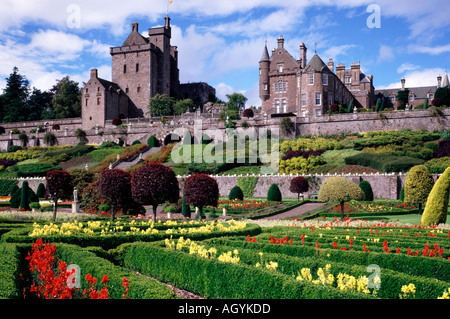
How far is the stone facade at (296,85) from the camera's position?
5762 centimetres

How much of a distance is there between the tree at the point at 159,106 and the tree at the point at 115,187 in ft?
161

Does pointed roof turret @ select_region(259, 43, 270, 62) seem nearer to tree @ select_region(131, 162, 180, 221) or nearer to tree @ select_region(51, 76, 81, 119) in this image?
tree @ select_region(51, 76, 81, 119)

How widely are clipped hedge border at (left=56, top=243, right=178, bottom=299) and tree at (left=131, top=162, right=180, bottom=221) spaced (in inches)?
377

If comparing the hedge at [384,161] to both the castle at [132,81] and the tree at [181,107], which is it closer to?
the tree at [181,107]

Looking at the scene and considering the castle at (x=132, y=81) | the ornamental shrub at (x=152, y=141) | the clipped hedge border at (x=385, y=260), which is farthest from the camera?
the castle at (x=132, y=81)

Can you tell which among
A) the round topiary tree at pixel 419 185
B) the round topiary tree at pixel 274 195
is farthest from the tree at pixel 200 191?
the round topiary tree at pixel 274 195

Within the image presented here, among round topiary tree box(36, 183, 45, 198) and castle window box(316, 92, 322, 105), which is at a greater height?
castle window box(316, 92, 322, 105)

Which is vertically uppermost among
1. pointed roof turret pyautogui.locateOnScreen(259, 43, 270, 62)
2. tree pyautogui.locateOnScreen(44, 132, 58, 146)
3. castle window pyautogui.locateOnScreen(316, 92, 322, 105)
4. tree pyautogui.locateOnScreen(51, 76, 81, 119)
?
pointed roof turret pyautogui.locateOnScreen(259, 43, 270, 62)

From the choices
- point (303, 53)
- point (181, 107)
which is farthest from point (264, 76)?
point (181, 107)

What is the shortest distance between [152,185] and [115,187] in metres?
2.07

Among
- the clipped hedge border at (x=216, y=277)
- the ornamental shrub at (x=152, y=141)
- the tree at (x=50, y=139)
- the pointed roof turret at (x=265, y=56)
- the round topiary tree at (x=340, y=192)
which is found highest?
the pointed roof turret at (x=265, y=56)

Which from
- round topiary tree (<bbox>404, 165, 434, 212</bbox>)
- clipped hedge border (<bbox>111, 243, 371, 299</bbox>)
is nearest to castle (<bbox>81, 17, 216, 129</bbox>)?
round topiary tree (<bbox>404, 165, 434, 212</bbox>)

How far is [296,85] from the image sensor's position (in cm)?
6141

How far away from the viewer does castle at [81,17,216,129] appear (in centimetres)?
6931
